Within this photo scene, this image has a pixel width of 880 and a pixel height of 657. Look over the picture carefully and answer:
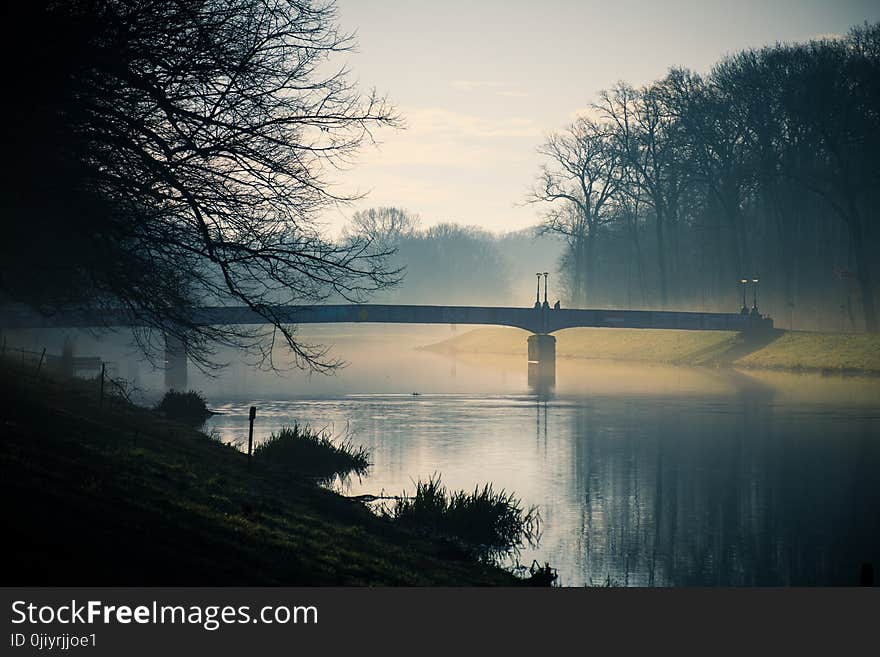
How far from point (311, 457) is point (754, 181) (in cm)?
4934

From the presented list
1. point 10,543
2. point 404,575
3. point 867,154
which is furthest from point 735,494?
point 867,154

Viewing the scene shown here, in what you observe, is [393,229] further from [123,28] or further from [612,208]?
[123,28]

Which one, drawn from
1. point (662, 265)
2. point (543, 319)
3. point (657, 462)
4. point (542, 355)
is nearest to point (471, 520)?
point (657, 462)

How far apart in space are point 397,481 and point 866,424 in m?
21.5

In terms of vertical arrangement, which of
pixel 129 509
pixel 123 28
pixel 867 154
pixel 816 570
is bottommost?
pixel 816 570

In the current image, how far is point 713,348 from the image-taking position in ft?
250

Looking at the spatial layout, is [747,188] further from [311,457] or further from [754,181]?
[311,457]

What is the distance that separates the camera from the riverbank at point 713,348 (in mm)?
61812

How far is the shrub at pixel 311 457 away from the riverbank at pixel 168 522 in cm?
419

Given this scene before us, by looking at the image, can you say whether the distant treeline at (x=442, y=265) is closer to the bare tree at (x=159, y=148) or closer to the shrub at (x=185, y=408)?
the shrub at (x=185, y=408)

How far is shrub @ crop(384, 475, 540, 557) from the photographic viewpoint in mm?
18219

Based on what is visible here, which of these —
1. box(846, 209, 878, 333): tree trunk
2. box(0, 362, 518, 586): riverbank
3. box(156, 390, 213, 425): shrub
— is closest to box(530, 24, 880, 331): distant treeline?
box(846, 209, 878, 333): tree trunk

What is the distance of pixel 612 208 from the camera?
8788cm

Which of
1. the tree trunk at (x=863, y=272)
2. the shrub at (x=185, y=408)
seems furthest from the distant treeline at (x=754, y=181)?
the shrub at (x=185, y=408)
